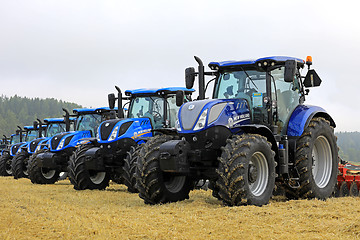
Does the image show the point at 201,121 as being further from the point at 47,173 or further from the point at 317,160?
the point at 47,173

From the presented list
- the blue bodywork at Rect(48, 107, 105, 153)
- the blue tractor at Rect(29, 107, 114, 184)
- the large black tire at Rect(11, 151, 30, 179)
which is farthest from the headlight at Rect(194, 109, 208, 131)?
the large black tire at Rect(11, 151, 30, 179)

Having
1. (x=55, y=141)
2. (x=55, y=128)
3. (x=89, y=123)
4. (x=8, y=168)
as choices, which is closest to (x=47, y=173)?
(x=55, y=141)

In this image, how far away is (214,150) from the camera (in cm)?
854

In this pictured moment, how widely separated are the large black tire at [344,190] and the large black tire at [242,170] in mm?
3480

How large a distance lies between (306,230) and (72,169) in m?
8.71

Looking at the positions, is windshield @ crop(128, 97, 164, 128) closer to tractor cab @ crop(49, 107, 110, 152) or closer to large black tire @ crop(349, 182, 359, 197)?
tractor cab @ crop(49, 107, 110, 152)

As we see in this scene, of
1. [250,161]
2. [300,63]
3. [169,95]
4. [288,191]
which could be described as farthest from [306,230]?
[169,95]

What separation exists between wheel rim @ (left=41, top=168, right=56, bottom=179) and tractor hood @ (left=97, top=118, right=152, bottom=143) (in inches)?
172

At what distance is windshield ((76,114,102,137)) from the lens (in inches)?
668

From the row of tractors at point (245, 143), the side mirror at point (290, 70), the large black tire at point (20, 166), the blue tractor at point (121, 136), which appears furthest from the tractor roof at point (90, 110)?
the side mirror at point (290, 70)

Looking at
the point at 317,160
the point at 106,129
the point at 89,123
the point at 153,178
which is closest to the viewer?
the point at 153,178

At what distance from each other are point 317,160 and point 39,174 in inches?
390

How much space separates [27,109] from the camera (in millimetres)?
116500

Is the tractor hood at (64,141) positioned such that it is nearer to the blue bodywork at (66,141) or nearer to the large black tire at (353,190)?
the blue bodywork at (66,141)
